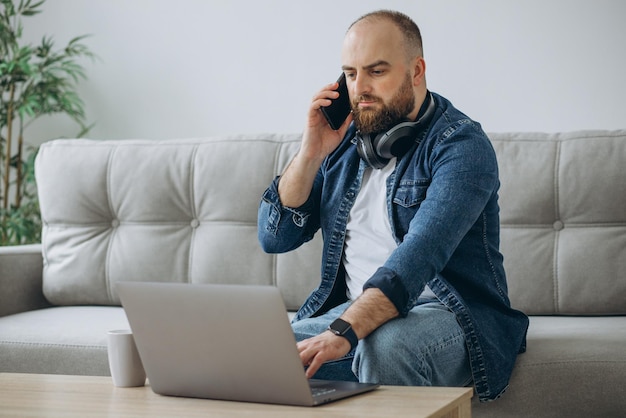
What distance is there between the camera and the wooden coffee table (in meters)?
1.16

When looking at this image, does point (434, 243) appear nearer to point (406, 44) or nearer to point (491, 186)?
point (491, 186)

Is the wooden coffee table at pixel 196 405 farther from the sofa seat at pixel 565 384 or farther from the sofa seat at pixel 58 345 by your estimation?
the sofa seat at pixel 58 345

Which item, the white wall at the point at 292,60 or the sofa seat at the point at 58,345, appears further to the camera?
the white wall at the point at 292,60

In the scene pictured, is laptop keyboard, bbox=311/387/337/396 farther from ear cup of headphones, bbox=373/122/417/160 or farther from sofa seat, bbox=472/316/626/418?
ear cup of headphones, bbox=373/122/417/160

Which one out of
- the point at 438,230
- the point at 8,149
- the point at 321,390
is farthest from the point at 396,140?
the point at 8,149

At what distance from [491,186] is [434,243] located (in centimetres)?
22

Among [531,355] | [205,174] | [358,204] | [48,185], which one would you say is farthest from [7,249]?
[531,355]

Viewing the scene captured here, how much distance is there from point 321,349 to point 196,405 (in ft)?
0.83

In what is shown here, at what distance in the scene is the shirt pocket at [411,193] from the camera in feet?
5.93

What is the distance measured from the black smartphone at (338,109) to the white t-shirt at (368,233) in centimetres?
A: 13

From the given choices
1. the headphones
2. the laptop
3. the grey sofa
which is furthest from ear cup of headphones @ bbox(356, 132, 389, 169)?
the laptop

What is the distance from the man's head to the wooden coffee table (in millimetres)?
723

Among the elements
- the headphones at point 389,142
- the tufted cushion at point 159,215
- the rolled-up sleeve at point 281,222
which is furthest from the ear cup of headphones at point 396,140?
the tufted cushion at point 159,215

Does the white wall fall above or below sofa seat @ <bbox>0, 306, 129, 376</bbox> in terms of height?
above
